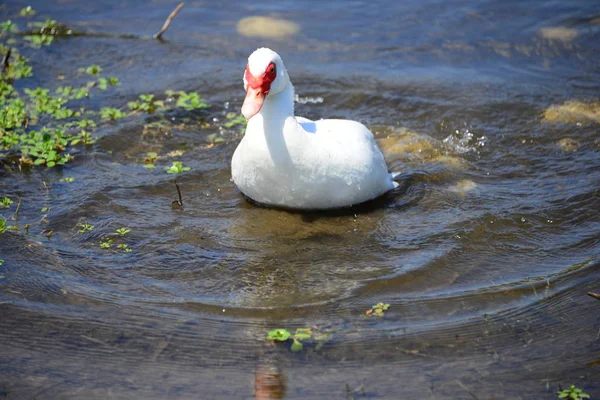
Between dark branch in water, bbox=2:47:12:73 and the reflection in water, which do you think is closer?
the reflection in water

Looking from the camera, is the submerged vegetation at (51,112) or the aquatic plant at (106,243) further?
the submerged vegetation at (51,112)

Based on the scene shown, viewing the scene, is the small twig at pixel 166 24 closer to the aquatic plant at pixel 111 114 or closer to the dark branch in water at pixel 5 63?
the dark branch in water at pixel 5 63

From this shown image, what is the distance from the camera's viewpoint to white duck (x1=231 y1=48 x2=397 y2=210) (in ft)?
15.6

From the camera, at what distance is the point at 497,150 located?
635 cm

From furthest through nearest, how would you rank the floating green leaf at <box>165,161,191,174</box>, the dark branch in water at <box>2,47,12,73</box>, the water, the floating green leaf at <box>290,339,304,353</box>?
the dark branch in water at <box>2,47,12,73</box>
the floating green leaf at <box>165,161,191,174</box>
the floating green leaf at <box>290,339,304,353</box>
the water

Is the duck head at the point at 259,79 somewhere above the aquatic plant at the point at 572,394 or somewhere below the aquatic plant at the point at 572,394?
above

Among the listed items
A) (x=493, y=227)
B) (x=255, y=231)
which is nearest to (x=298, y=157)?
(x=255, y=231)

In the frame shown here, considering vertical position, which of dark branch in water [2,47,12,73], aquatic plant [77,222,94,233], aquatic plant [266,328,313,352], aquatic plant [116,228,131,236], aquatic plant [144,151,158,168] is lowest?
aquatic plant [266,328,313,352]

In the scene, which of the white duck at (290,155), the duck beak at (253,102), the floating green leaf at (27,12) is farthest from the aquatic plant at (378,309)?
the floating green leaf at (27,12)

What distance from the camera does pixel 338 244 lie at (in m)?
4.89

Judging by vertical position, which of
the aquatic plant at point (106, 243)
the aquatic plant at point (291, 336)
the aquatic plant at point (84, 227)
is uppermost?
the aquatic plant at point (84, 227)

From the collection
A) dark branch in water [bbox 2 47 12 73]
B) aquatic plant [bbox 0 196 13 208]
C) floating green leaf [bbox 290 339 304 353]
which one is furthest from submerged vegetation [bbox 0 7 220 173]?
floating green leaf [bbox 290 339 304 353]

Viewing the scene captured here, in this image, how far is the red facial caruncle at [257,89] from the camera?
4586 mm

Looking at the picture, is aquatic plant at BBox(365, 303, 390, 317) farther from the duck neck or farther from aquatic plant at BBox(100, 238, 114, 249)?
aquatic plant at BBox(100, 238, 114, 249)
